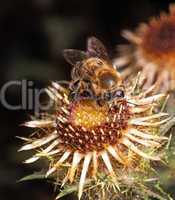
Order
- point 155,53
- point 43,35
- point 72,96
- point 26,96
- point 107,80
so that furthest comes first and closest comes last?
point 43,35
point 26,96
point 155,53
point 72,96
point 107,80

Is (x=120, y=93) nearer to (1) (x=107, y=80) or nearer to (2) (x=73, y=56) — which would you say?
(1) (x=107, y=80)

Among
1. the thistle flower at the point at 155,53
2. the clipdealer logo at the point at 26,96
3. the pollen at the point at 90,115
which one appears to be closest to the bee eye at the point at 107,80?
the pollen at the point at 90,115

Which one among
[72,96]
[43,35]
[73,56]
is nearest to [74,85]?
[72,96]

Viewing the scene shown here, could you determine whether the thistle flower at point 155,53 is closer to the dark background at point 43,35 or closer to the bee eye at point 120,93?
the dark background at point 43,35

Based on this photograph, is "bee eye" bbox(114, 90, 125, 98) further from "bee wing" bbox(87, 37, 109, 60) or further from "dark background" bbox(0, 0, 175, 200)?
"dark background" bbox(0, 0, 175, 200)

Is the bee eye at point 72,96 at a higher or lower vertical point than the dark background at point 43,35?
lower

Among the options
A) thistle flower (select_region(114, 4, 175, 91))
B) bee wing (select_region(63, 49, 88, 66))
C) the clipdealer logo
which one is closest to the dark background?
the clipdealer logo

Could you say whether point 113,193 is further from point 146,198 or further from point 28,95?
point 28,95
